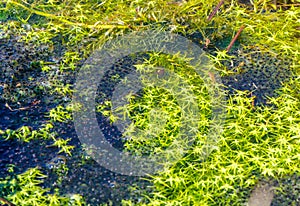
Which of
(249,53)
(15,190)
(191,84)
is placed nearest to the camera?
(15,190)

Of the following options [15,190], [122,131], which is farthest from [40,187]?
[122,131]

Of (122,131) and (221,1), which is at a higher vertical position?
(221,1)

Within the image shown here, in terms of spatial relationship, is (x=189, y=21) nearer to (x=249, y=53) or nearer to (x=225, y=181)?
(x=249, y=53)

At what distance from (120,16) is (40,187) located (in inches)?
31.3

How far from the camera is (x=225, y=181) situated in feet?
4.55

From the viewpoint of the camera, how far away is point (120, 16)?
1.83 metres

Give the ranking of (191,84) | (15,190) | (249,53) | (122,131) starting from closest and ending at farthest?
(15,190), (122,131), (191,84), (249,53)

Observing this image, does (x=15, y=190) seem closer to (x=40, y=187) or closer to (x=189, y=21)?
(x=40, y=187)

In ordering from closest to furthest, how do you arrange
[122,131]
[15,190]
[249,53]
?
[15,190]
[122,131]
[249,53]

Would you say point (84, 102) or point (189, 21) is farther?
point (189, 21)

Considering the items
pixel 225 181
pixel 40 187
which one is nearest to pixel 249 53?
pixel 225 181

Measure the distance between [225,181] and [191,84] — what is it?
1.29 ft

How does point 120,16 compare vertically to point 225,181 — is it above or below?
above

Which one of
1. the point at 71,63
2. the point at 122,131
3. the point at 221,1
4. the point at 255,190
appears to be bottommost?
the point at 255,190
